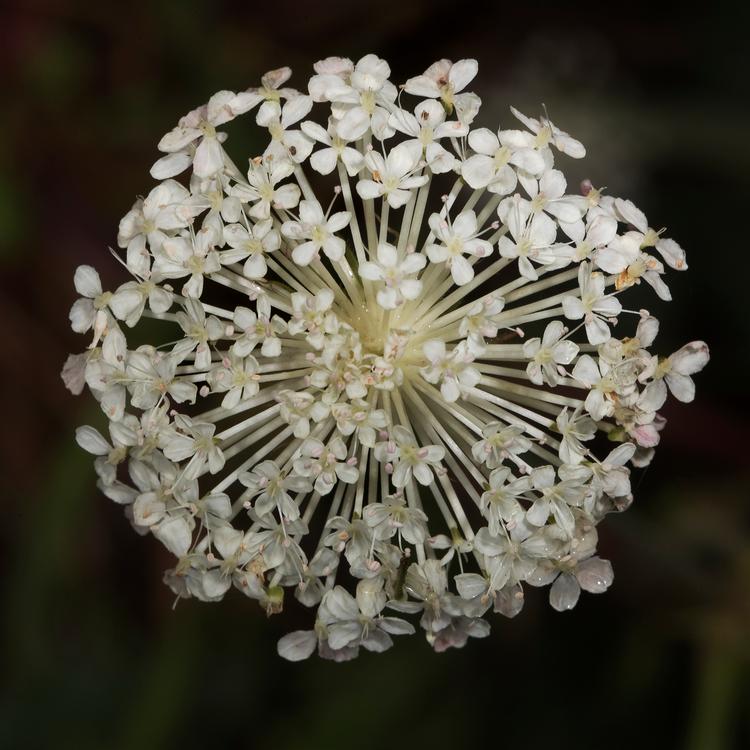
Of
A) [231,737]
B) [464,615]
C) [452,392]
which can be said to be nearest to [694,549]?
[464,615]

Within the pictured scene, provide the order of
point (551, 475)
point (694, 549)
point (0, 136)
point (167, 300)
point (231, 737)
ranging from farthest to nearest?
point (0, 136) < point (231, 737) < point (694, 549) < point (167, 300) < point (551, 475)

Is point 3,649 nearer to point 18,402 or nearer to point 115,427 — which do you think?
point 18,402

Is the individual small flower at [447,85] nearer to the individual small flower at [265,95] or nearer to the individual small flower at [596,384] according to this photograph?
the individual small flower at [265,95]

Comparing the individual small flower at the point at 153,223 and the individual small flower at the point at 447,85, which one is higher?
the individual small flower at the point at 447,85

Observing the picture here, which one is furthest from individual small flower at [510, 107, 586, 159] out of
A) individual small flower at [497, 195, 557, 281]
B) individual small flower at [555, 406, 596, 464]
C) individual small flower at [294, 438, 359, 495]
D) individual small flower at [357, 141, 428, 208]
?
individual small flower at [294, 438, 359, 495]

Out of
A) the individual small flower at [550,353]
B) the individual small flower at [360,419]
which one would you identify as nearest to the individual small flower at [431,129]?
the individual small flower at [550,353]
